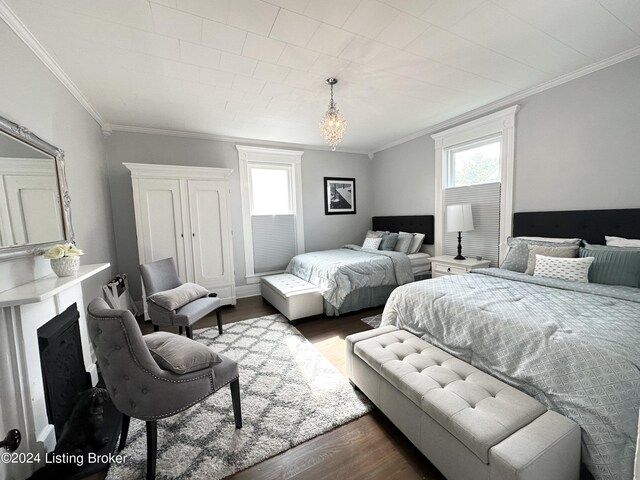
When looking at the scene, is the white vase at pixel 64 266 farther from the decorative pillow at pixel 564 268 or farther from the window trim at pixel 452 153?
the window trim at pixel 452 153

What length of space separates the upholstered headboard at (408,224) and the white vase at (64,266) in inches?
167

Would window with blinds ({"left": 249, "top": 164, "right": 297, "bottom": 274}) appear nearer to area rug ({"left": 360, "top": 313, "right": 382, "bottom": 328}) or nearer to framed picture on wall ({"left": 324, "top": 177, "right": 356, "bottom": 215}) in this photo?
framed picture on wall ({"left": 324, "top": 177, "right": 356, "bottom": 215})

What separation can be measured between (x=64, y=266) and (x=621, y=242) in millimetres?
4227

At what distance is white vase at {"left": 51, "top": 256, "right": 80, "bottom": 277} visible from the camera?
1.58m

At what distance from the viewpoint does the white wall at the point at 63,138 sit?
1516 mm

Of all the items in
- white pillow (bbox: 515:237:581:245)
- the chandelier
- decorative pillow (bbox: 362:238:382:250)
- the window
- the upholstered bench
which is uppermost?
the chandelier

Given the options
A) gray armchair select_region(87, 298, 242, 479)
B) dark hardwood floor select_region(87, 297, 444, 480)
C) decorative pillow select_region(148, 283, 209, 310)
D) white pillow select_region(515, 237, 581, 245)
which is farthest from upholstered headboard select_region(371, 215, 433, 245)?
gray armchair select_region(87, 298, 242, 479)

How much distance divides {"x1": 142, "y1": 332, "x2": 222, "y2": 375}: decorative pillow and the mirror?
0.91 meters

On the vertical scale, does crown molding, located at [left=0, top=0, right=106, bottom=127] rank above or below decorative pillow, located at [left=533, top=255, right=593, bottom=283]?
above

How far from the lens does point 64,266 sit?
1.60 meters

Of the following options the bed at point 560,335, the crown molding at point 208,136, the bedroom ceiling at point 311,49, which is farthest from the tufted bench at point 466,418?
the crown molding at point 208,136

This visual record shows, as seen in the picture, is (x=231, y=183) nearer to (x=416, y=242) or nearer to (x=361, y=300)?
(x=361, y=300)

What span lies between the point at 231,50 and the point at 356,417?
2.84 metres

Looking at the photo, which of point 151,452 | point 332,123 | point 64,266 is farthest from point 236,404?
point 332,123
